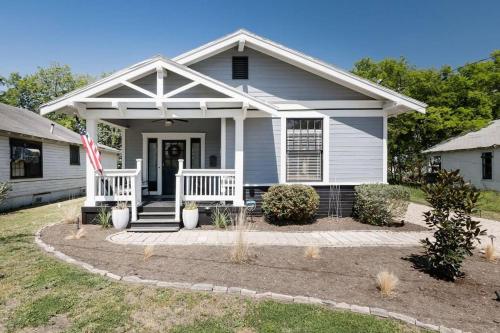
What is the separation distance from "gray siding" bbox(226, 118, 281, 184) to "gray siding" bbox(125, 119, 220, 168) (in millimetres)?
1833

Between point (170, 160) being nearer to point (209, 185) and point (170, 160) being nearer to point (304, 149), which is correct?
point (209, 185)

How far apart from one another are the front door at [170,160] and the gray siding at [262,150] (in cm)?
284

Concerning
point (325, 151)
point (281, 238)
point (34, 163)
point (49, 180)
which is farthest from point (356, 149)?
point (49, 180)

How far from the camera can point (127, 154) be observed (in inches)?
414

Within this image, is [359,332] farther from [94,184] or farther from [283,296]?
[94,184]

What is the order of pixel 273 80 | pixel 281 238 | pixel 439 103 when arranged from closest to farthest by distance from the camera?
pixel 281 238
pixel 273 80
pixel 439 103

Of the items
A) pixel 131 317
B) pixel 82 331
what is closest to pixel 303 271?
pixel 131 317

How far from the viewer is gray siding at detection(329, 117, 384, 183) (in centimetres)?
887

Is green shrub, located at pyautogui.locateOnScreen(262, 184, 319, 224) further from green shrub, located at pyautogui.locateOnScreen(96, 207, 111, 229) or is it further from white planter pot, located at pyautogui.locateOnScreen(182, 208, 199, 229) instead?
green shrub, located at pyautogui.locateOnScreen(96, 207, 111, 229)

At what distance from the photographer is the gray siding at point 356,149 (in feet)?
29.1

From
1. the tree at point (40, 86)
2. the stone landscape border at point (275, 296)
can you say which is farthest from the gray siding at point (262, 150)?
the tree at point (40, 86)

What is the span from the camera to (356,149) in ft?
29.2

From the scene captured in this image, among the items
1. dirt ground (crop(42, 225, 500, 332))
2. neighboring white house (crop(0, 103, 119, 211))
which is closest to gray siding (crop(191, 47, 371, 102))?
dirt ground (crop(42, 225, 500, 332))

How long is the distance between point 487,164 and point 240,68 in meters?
17.0
